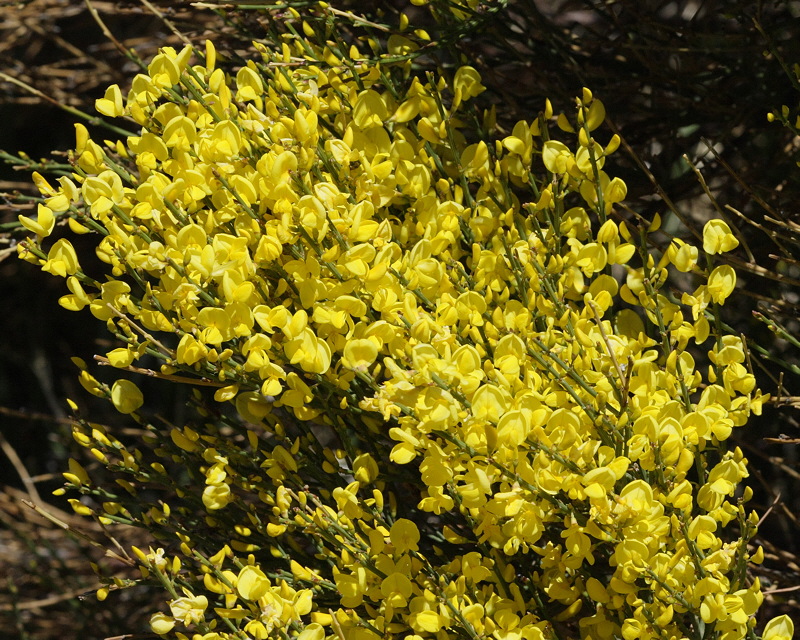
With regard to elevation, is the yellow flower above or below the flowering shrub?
above

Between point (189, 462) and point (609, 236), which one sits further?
point (189, 462)

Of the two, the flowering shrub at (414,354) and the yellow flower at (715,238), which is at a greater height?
the yellow flower at (715,238)

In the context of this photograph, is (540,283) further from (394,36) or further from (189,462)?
(189,462)

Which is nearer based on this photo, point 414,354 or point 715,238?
point 414,354

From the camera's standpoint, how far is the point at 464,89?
3.06ft

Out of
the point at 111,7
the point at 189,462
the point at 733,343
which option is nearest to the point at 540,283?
the point at 733,343

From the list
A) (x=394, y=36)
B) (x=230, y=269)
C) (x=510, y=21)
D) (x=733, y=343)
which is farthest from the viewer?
(x=510, y=21)

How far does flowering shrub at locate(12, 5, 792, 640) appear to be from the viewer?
72 centimetres

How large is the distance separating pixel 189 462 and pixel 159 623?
0.27 meters

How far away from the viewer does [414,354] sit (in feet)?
2.30

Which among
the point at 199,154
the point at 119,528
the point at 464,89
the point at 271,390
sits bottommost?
the point at 119,528

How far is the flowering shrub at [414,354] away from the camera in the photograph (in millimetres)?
724

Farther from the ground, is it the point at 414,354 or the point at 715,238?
the point at 715,238

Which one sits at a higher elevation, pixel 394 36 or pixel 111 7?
pixel 394 36
